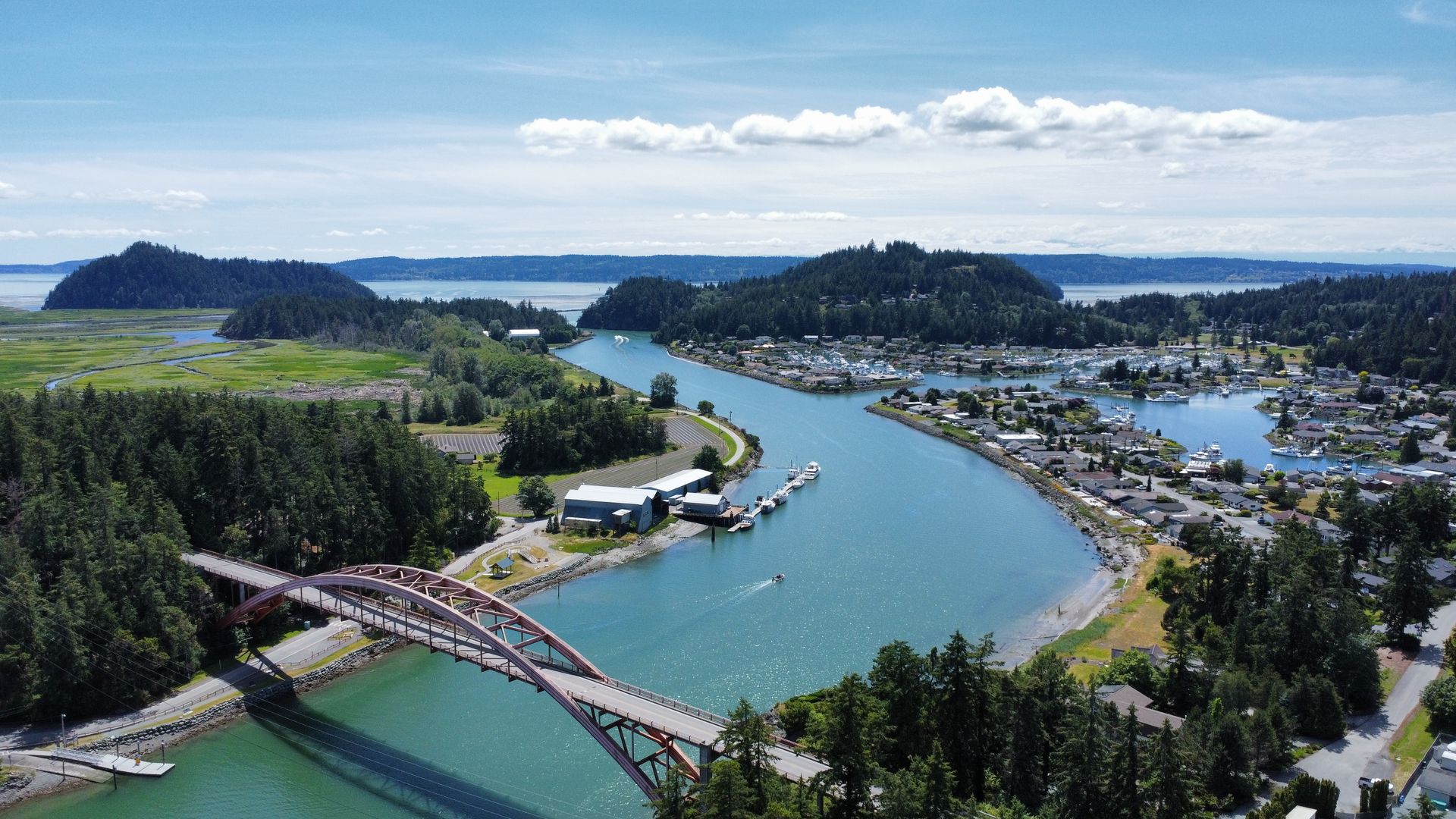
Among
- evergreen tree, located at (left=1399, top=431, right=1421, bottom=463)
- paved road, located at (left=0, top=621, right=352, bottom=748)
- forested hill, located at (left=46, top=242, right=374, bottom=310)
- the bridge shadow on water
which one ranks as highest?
forested hill, located at (left=46, top=242, right=374, bottom=310)

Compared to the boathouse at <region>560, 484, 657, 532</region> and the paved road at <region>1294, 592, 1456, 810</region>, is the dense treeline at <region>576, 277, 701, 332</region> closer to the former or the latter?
the boathouse at <region>560, 484, 657, 532</region>

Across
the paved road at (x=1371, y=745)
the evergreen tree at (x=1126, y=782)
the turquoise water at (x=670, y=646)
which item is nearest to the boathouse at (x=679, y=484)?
the turquoise water at (x=670, y=646)

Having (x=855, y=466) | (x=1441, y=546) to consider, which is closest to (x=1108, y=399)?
(x=855, y=466)

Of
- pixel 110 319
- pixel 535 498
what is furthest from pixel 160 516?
pixel 110 319

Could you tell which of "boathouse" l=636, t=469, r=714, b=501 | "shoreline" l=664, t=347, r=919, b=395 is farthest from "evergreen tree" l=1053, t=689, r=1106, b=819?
"shoreline" l=664, t=347, r=919, b=395

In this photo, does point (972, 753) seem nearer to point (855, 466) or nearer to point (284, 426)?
point (284, 426)

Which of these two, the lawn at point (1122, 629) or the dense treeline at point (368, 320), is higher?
the dense treeline at point (368, 320)

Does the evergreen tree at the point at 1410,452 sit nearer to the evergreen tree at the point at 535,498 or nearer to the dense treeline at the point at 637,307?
the evergreen tree at the point at 535,498
